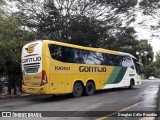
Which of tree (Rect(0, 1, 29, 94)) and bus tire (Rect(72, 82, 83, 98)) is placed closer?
bus tire (Rect(72, 82, 83, 98))

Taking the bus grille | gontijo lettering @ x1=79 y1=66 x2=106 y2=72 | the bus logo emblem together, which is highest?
the bus logo emblem

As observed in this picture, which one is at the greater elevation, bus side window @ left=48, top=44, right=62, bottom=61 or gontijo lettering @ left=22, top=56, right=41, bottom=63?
bus side window @ left=48, top=44, right=62, bottom=61

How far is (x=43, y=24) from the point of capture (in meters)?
28.3

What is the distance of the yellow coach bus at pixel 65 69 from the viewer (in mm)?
16172

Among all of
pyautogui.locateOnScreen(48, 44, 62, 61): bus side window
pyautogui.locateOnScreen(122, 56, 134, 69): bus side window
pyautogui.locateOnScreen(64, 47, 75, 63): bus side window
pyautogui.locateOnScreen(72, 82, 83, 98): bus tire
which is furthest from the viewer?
pyautogui.locateOnScreen(122, 56, 134, 69): bus side window

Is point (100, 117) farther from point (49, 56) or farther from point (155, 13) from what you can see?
point (155, 13)

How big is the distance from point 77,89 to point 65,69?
1.77 m

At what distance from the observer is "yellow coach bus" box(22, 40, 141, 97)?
53.1ft

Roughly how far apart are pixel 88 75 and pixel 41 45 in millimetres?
4668

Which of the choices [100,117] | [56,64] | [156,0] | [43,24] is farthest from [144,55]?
[100,117]

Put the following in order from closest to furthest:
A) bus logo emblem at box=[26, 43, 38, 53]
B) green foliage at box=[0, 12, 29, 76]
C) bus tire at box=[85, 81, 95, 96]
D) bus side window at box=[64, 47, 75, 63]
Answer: bus logo emblem at box=[26, 43, 38, 53], bus side window at box=[64, 47, 75, 63], green foliage at box=[0, 12, 29, 76], bus tire at box=[85, 81, 95, 96]

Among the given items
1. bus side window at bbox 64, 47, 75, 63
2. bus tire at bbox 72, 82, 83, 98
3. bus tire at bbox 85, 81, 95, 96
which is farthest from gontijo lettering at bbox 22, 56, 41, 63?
bus tire at bbox 85, 81, 95, 96

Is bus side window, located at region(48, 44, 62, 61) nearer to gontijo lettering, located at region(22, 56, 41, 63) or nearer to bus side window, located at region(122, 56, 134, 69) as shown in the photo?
gontijo lettering, located at region(22, 56, 41, 63)

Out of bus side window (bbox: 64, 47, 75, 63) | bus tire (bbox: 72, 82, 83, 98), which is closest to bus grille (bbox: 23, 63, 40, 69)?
bus side window (bbox: 64, 47, 75, 63)
